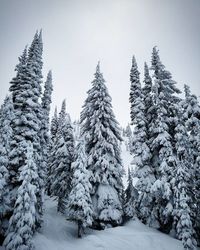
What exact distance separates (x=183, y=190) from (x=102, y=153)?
894 cm

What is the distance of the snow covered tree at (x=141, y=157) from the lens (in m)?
23.2

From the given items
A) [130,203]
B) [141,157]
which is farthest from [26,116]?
[130,203]

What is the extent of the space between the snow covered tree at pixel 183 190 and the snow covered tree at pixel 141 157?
3435 millimetres

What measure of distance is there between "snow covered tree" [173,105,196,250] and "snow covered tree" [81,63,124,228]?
572cm

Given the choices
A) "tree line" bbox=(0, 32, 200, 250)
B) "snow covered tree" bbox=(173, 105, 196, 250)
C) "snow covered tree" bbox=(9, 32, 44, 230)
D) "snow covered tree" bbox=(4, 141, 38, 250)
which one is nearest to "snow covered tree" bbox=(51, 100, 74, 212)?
"tree line" bbox=(0, 32, 200, 250)

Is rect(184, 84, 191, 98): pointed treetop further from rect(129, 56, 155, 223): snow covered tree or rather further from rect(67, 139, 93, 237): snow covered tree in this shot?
rect(67, 139, 93, 237): snow covered tree

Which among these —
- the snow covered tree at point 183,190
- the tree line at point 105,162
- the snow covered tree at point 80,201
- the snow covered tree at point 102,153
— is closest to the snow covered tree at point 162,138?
the tree line at point 105,162

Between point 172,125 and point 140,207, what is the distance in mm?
9643

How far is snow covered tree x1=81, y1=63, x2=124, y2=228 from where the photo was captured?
21578 mm

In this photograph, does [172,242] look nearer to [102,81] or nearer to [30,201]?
[30,201]

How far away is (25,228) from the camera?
49.1 ft

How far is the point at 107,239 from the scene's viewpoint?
60.3ft

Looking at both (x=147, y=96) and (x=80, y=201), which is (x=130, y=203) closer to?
(x=80, y=201)

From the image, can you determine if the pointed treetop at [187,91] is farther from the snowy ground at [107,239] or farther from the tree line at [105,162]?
the snowy ground at [107,239]
